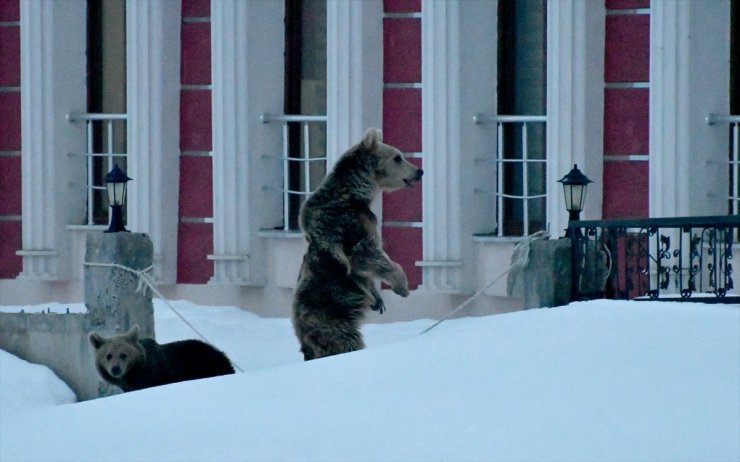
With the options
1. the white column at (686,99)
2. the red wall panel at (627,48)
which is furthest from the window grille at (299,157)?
the white column at (686,99)

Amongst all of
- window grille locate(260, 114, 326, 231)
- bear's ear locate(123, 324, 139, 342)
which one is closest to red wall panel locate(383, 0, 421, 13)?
window grille locate(260, 114, 326, 231)

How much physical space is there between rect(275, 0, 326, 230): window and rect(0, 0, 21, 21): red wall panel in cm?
269

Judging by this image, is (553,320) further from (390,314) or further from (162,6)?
(162,6)

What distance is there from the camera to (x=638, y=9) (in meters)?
14.4

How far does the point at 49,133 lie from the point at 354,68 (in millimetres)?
3208

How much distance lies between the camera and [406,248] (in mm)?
15555

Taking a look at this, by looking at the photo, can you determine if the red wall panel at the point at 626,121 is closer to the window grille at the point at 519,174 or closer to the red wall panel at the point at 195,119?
the window grille at the point at 519,174

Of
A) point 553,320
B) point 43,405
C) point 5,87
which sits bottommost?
point 43,405

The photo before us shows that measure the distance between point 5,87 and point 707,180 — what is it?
6795 millimetres

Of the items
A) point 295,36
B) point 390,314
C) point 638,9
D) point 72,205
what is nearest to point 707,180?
point 638,9

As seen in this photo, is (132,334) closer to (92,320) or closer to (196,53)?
(92,320)

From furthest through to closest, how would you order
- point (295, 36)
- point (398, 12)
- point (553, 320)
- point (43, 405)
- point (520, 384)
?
point (295, 36), point (398, 12), point (43, 405), point (553, 320), point (520, 384)

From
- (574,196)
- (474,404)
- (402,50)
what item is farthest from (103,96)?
(474,404)

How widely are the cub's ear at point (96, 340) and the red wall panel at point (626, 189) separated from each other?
410 centimetres
